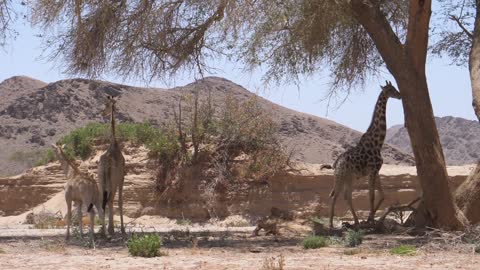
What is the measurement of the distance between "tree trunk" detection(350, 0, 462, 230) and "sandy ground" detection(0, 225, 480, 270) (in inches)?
Result: 37.9

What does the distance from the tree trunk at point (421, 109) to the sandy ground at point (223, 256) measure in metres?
0.96

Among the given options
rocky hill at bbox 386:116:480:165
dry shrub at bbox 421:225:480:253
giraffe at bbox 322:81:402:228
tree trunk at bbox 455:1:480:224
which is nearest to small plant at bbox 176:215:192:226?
giraffe at bbox 322:81:402:228

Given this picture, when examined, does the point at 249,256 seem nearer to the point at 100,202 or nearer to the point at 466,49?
the point at 100,202

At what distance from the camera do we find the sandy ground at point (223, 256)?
37.3ft

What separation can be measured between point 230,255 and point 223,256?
22cm

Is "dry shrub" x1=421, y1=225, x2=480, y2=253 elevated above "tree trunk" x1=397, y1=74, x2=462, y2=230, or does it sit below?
below

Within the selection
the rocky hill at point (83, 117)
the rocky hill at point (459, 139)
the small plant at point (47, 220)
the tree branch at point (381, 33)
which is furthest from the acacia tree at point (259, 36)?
the rocky hill at point (459, 139)

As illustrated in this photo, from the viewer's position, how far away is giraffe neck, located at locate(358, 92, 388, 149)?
59.8 feet

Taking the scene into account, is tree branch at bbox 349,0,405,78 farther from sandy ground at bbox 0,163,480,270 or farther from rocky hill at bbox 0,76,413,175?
rocky hill at bbox 0,76,413,175

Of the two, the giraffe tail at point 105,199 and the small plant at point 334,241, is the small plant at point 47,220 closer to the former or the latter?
the giraffe tail at point 105,199

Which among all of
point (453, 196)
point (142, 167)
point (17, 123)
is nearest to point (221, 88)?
point (17, 123)

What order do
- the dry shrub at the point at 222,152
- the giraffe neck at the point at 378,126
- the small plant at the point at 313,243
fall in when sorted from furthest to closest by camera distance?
the dry shrub at the point at 222,152 → the giraffe neck at the point at 378,126 → the small plant at the point at 313,243

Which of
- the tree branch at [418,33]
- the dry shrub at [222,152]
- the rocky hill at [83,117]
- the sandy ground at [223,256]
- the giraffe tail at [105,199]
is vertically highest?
the rocky hill at [83,117]

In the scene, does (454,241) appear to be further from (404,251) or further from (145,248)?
(145,248)
